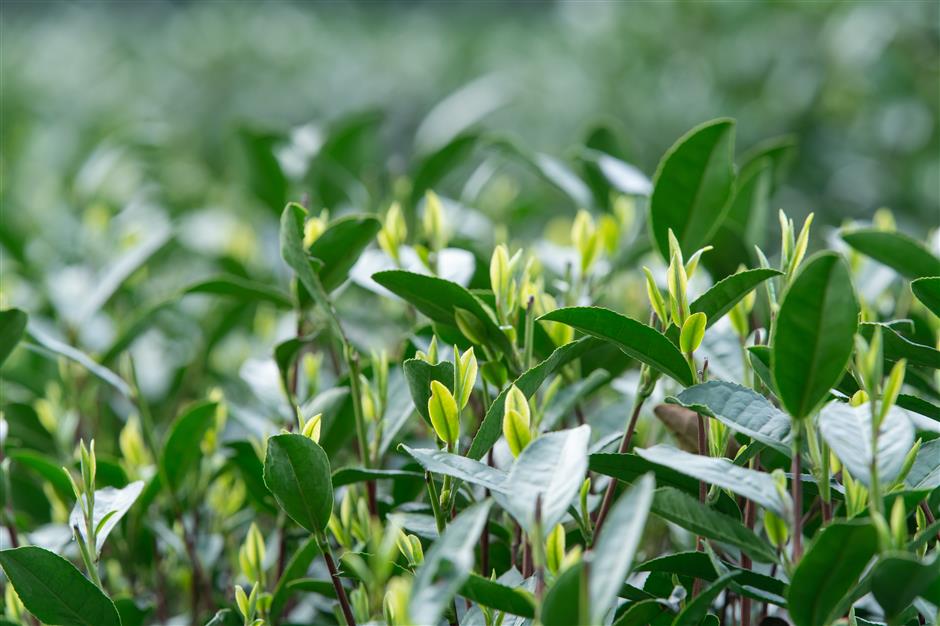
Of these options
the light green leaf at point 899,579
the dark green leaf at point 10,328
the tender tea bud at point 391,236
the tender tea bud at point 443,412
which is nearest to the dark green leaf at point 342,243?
the tender tea bud at point 391,236

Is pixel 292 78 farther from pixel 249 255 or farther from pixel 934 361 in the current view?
pixel 934 361

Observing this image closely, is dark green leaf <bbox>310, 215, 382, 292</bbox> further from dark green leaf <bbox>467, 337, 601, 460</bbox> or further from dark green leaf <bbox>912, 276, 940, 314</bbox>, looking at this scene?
dark green leaf <bbox>912, 276, 940, 314</bbox>

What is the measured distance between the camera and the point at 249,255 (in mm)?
1945

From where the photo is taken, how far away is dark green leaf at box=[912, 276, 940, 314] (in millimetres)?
851

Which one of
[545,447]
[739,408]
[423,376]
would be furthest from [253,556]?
[739,408]

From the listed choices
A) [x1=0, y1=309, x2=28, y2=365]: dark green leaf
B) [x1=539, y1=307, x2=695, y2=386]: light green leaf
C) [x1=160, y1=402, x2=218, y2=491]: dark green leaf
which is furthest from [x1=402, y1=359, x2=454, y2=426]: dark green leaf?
[x1=0, y1=309, x2=28, y2=365]: dark green leaf

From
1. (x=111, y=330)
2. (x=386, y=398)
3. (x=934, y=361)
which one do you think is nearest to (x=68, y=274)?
(x=111, y=330)

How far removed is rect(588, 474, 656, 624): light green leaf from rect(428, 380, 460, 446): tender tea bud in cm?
24

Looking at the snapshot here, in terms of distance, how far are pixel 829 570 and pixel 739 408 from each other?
147mm

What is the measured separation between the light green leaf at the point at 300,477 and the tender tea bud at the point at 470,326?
19cm

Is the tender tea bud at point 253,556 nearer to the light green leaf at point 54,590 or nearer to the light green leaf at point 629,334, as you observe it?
the light green leaf at point 54,590

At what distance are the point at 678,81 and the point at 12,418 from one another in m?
3.04

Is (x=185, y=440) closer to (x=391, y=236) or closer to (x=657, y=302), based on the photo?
(x=391, y=236)

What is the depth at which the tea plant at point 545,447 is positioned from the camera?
2.27 feet
